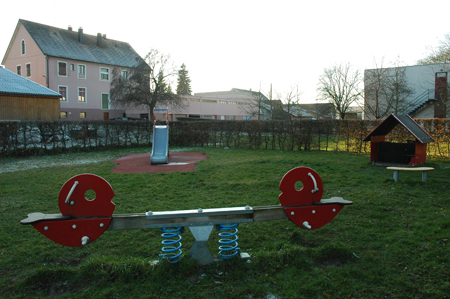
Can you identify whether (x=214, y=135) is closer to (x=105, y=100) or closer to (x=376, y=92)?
(x=376, y=92)

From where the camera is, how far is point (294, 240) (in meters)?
4.32

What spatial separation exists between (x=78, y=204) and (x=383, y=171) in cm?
905

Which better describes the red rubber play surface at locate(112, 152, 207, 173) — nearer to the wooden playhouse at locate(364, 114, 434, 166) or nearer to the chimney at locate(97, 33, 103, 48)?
the wooden playhouse at locate(364, 114, 434, 166)

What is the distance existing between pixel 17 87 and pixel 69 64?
14996mm

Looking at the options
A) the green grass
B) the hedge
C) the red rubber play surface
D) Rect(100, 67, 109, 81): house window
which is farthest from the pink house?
the green grass

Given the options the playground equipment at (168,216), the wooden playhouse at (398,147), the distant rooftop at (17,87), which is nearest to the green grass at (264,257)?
the playground equipment at (168,216)

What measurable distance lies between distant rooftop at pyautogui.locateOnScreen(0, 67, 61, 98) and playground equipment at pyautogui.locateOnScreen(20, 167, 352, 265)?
87.8 ft

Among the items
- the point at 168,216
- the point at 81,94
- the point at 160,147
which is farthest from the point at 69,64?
the point at 168,216

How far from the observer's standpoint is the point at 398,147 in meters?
11.3

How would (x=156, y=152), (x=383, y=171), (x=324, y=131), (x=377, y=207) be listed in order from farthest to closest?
(x=324, y=131) → (x=156, y=152) → (x=383, y=171) → (x=377, y=207)

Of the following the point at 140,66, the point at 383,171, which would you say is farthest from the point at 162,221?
the point at 140,66

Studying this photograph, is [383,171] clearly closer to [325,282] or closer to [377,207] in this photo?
[377,207]

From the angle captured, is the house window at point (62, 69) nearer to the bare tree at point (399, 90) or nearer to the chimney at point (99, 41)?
A: the chimney at point (99, 41)

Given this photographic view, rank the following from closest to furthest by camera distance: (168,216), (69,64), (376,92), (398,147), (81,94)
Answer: (168,216), (398,147), (376,92), (69,64), (81,94)
